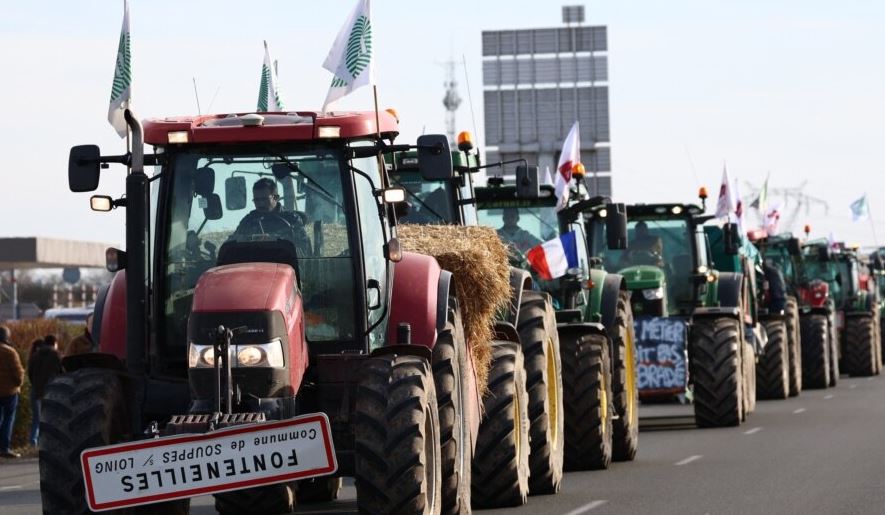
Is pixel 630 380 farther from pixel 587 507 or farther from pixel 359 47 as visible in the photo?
pixel 359 47

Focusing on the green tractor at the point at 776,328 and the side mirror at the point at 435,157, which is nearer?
the side mirror at the point at 435,157

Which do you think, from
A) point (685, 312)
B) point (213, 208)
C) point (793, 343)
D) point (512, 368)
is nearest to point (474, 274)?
point (512, 368)

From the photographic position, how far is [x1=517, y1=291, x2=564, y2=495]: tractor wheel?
14.9 meters

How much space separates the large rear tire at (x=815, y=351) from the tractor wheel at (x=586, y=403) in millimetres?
18589

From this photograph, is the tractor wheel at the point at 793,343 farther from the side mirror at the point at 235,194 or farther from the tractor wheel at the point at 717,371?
the side mirror at the point at 235,194

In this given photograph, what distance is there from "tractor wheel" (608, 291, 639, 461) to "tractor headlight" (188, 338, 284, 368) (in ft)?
28.3

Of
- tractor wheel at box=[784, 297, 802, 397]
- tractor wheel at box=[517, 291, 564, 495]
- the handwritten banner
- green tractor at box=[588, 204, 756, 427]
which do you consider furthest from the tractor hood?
tractor wheel at box=[784, 297, 802, 397]

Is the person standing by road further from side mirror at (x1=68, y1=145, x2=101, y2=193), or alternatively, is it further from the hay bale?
side mirror at (x1=68, y1=145, x2=101, y2=193)

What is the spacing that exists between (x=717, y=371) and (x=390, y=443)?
520 inches

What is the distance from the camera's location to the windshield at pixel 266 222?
10859 mm

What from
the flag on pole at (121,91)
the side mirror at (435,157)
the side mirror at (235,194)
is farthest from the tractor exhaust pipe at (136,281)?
the side mirror at (435,157)

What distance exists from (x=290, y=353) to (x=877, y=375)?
34.3 meters

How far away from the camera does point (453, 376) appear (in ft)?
37.7

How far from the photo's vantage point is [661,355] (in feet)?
74.1
